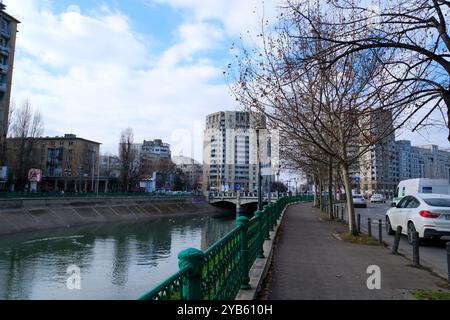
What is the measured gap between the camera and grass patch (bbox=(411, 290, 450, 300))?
6.84 m

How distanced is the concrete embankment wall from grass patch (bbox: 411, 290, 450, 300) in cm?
3350

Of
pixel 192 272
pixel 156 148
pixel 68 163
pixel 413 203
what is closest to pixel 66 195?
pixel 413 203

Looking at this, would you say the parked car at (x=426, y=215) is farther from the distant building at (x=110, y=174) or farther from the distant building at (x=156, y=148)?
the distant building at (x=156, y=148)

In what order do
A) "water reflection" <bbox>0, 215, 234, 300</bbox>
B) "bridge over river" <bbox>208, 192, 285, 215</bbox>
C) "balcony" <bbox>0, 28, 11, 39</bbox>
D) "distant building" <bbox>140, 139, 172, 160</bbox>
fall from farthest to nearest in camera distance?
"distant building" <bbox>140, 139, 172, 160</bbox> < "bridge over river" <bbox>208, 192, 285, 215</bbox> < "balcony" <bbox>0, 28, 11, 39</bbox> < "water reflection" <bbox>0, 215, 234, 300</bbox>

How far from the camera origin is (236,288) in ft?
21.0

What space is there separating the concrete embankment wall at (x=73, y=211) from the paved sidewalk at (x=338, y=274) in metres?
29.6

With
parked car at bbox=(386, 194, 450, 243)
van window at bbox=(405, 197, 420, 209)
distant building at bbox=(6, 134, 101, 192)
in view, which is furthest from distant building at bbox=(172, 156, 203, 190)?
parked car at bbox=(386, 194, 450, 243)

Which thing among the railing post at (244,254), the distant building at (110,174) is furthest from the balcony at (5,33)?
the railing post at (244,254)

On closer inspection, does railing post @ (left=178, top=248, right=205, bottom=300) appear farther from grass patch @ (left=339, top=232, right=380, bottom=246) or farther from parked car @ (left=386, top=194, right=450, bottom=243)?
grass patch @ (left=339, top=232, right=380, bottom=246)

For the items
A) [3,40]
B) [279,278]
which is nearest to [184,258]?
[279,278]

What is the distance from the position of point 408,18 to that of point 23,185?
62051 millimetres

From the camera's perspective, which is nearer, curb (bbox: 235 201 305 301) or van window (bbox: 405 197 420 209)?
curb (bbox: 235 201 305 301)

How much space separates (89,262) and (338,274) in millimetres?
16455

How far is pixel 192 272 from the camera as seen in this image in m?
3.74
